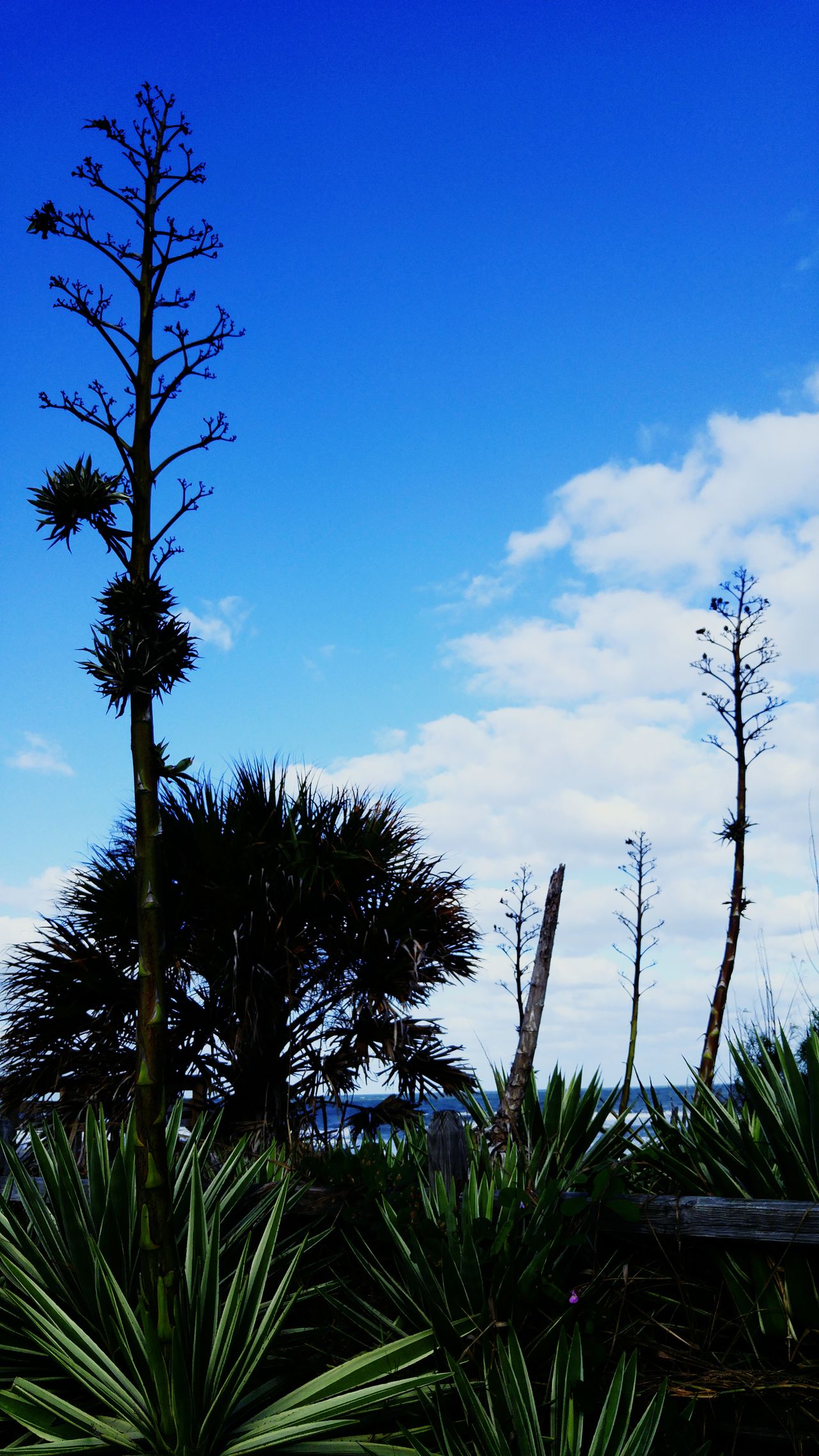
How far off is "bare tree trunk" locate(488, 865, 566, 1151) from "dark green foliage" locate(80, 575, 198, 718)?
2534 millimetres

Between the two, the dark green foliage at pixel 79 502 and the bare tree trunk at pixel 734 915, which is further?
the bare tree trunk at pixel 734 915

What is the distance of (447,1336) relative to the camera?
357cm

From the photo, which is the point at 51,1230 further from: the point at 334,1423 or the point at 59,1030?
the point at 59,1030

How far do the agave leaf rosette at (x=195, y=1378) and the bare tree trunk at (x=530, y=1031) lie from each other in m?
1.59

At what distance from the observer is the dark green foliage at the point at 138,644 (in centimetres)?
336

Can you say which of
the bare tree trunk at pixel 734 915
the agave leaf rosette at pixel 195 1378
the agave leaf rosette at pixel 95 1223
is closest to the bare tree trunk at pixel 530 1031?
the agave leaf rosette at pixel 95 1223

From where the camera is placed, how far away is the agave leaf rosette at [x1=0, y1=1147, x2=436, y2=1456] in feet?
9.98

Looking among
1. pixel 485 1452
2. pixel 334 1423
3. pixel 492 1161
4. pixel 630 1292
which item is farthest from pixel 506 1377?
pixel 492 1161

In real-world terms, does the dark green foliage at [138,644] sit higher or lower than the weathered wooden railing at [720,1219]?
higher

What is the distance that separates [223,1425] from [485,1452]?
30.8 inches

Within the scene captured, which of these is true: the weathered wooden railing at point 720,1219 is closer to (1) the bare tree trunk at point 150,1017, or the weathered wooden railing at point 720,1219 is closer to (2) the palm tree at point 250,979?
(1) the bare tree trunk at point 150,1017

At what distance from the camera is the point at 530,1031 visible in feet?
20.8

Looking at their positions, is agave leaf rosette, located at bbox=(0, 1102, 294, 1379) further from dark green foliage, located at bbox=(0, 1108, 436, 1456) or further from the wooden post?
the wooden post

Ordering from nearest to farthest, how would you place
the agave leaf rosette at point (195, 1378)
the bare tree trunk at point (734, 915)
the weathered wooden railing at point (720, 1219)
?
the agave leaf rosette at point (195, 1378)
the weathered wooden railing at point (720, 1219)
the bare tree trunk at point (734, 915)
